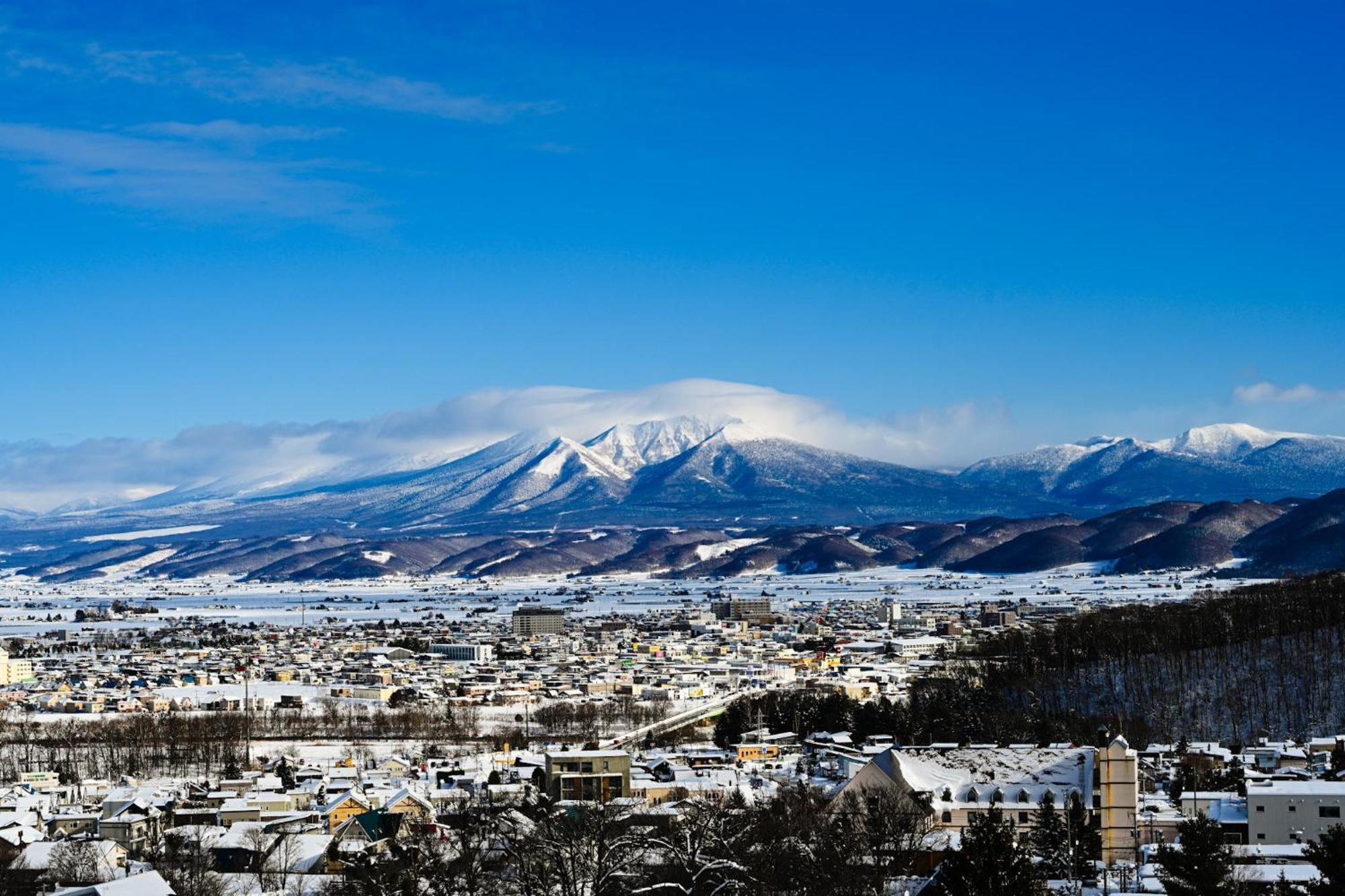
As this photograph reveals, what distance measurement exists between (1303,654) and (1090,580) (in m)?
101

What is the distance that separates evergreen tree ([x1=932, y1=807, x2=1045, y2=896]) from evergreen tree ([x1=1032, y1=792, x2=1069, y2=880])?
3175 mm

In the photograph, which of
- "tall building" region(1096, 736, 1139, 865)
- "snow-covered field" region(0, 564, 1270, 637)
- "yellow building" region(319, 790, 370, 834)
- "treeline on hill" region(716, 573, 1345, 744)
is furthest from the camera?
"snow-covered field" region(0, 564, 1270, 637)

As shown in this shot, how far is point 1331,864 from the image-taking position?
2066 cm

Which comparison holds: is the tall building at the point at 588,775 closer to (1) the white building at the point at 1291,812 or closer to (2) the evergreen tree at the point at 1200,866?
(1) the white building at the point at 1291,812

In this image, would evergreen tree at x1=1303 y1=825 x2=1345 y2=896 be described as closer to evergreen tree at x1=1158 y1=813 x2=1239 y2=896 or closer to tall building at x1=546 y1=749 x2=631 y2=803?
evergreen tree at x1=1158 y1=813 x2=1239 y2=896

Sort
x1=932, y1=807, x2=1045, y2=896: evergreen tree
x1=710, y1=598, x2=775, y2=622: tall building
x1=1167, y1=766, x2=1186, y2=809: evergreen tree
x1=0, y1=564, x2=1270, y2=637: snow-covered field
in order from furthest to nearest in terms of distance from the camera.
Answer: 1. x1=0, y1=564, x2=1270, y2=637: snow-covered field
2. x1=710, y1=598, x2=775, y2=622: tall building
3. x1=1167, y1=766, x2=1186, y2=809: evergreen tree
4. x1=932, y1=807, x2=1045, y2=896: evergreen tree

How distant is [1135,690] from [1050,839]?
26.7m

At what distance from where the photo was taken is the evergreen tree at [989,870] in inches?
821

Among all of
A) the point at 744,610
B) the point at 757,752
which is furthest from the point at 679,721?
the point at 744,610

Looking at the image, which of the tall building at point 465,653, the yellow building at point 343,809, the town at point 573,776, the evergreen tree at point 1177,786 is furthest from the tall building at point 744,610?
the yellow building at point 343,809

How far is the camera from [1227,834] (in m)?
28.4

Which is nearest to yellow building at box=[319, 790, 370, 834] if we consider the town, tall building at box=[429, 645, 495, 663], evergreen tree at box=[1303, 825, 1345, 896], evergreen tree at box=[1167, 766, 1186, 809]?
the town

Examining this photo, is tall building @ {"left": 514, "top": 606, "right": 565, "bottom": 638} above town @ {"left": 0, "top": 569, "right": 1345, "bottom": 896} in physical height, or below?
above

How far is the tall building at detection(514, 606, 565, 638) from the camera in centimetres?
10850
